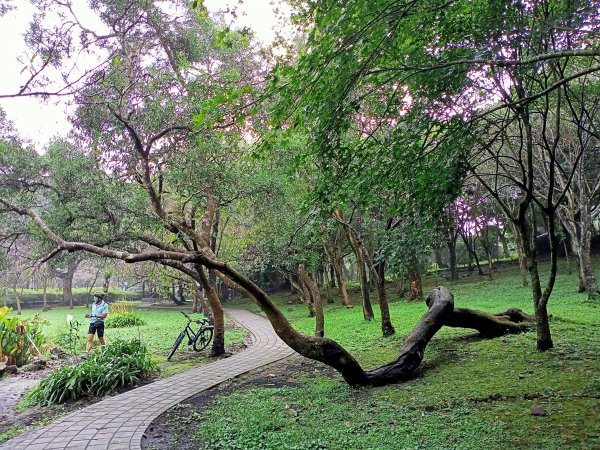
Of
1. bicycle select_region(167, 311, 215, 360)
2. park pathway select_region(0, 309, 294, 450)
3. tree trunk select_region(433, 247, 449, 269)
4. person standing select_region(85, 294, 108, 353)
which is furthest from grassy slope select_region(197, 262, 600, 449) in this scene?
tree trunk select_region(433, 247, 449, 269)

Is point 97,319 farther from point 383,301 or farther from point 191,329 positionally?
point 383,301

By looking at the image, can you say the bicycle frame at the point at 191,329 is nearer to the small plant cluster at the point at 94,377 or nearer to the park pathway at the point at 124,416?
the park pathway at the point at 124,416

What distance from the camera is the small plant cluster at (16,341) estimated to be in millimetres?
10625

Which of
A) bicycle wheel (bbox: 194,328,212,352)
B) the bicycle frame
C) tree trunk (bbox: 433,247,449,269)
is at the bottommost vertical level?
bicycle wheel (bbox: 194,328,212,352)

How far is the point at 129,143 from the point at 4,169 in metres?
2.85

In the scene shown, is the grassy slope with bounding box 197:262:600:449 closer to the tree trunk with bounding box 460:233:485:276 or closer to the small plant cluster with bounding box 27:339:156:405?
the small plant cluster with bounding box 27:339:156:405

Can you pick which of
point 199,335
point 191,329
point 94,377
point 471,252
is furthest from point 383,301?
point 471,252

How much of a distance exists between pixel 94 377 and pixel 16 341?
16.5ft

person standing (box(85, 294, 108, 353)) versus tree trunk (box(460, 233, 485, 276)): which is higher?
tree trunk (box(460, 233, 485, 276))

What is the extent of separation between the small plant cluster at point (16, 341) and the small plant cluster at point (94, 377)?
12.3 feet

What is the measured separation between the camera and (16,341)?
1091 centimetres

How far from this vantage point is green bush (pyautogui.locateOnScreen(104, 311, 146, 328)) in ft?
72.0

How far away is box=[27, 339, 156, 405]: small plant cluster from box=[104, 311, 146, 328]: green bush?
14616mm

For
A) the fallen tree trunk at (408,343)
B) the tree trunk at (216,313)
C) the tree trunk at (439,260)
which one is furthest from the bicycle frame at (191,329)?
the tree trunk at (439,260)
